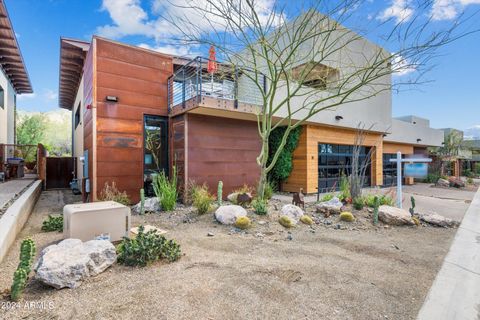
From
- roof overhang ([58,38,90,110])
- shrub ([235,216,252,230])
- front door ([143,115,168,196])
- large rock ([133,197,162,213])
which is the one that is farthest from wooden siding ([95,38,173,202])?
shrub ([235,216,252,230])

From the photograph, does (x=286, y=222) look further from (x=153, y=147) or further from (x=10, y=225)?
→ (x=153, y=147)

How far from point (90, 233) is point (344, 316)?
3.35 meters

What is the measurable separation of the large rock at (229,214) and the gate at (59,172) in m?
8.84

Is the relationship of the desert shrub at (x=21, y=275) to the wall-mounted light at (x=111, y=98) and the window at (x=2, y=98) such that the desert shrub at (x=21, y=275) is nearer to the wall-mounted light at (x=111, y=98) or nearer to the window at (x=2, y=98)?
the wall-mounted light at (x=111, y=98)

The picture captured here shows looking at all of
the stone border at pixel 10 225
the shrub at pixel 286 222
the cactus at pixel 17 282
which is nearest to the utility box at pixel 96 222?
the stone border at pixel 10 225

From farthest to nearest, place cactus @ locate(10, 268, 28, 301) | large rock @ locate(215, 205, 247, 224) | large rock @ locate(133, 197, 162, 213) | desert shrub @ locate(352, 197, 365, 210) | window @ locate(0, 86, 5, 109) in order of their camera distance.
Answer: window @ locate(0, 86, 5, 109) < desert shrub @ locate(352, 197, 365, 210) < large rock @ locate(133, 197, 162, 213) < large rock @ locate(215, 205, 247, 224) < cactus @ locate(10, 268, 28, 301)

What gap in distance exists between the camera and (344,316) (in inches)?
87.5

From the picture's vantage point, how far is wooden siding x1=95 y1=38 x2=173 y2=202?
6.94 m

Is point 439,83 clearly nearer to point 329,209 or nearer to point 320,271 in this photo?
point 329,209

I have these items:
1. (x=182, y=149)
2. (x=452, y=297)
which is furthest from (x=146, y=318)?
(x=182, y=149)

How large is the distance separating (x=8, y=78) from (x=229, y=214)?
1611cm

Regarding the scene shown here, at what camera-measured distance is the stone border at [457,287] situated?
2406 millimetres

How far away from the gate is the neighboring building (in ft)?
5.29

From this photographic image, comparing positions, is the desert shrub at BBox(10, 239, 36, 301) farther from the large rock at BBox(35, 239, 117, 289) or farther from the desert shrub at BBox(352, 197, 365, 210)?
the desert shrub at BBox(352, 197, 365, 210)
